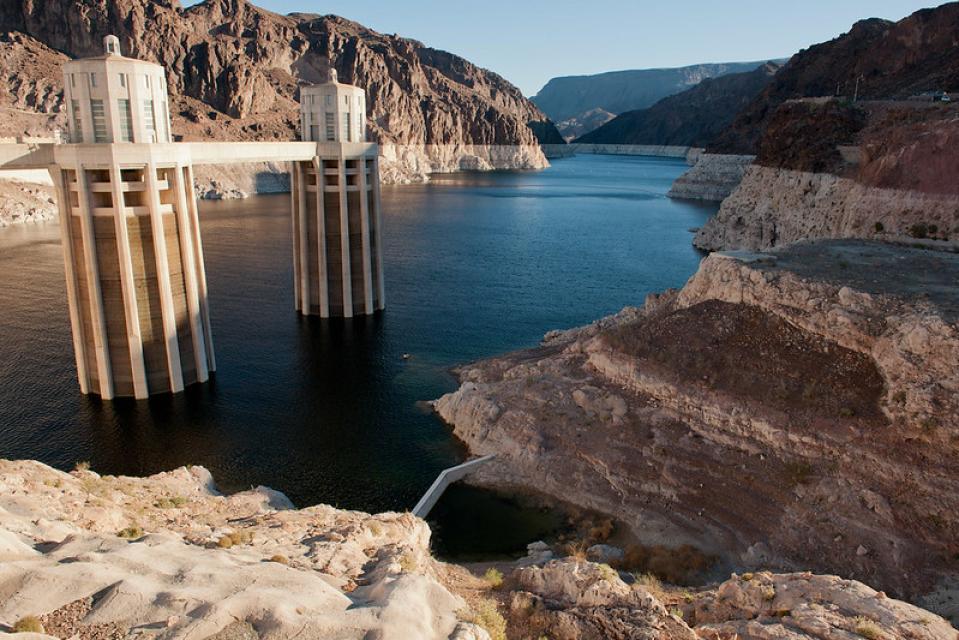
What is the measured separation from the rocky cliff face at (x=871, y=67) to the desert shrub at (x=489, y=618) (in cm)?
9543

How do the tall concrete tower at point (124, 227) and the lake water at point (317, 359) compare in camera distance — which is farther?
the tall concrete tower at point (124, 227)

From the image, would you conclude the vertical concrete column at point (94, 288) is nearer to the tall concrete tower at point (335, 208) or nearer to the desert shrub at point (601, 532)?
the tall concrete tower at point (335, 208)

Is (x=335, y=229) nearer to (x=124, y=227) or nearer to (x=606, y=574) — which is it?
(x=124, y=227)

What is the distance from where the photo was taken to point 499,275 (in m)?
69.3

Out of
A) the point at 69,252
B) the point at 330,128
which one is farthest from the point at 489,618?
the point at 330,128

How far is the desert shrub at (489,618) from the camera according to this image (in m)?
12.2

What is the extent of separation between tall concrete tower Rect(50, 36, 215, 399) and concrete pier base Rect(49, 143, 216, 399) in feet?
0.17

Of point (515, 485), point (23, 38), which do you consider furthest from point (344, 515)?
point (23, 38)

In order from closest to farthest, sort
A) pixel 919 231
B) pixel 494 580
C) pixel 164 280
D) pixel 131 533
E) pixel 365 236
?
1. pixel 131 533
2. pixel 494 580
3. pixel 164 280
4. pixel 919 231
5. pixel 365 236

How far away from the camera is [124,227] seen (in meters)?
34.7

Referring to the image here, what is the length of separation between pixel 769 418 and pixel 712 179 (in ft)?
460

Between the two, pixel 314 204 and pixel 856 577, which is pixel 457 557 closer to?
pixel 856 577

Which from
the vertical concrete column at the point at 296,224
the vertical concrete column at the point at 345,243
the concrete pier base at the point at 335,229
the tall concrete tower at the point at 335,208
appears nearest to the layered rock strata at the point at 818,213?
the concrete pier base at the point at 335,229

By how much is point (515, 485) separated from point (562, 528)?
371 centimetres
